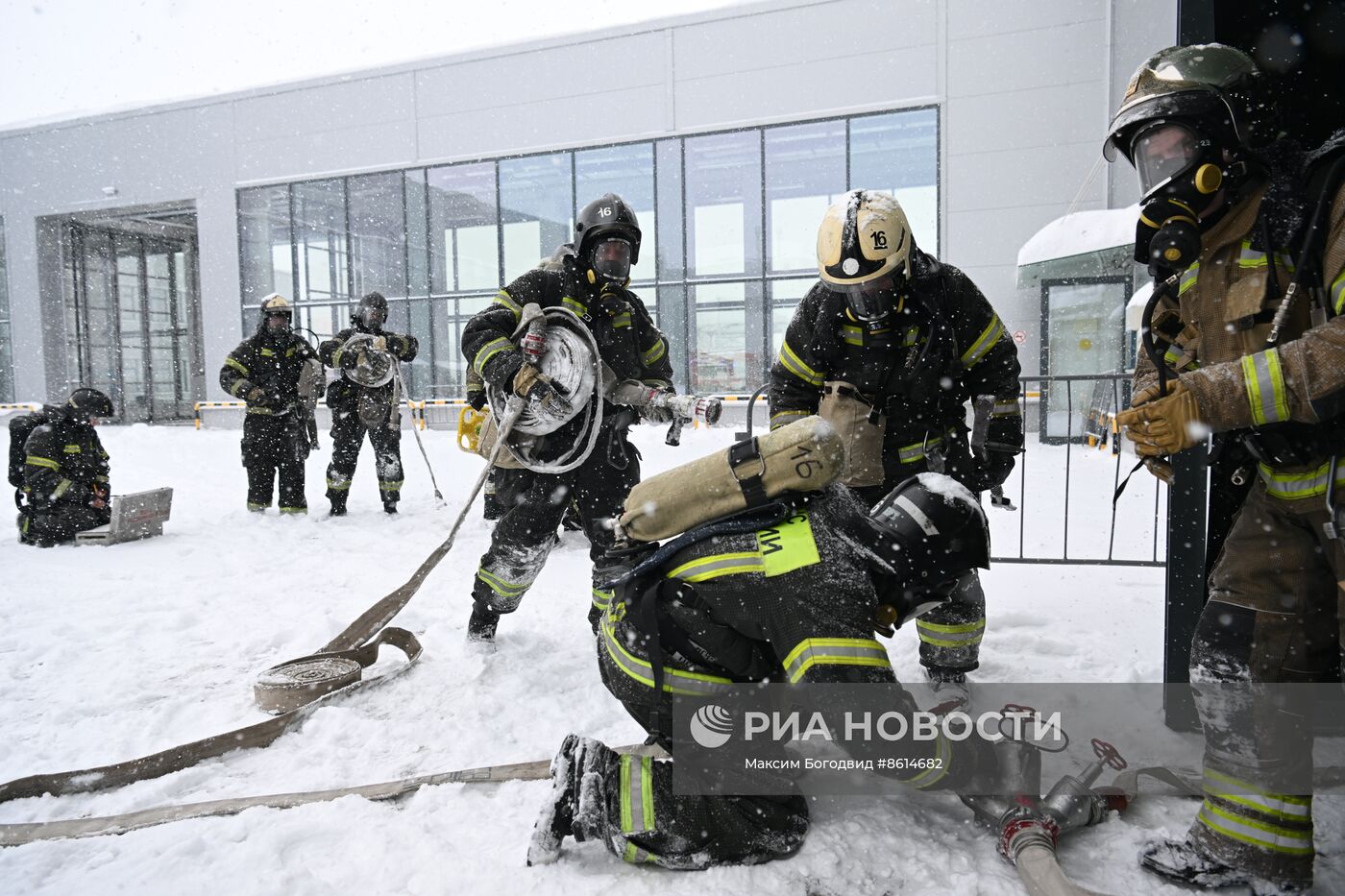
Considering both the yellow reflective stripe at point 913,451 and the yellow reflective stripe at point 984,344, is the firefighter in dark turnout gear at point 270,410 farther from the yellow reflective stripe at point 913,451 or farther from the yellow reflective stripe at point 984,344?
the yellow reflective stripe at point 984,344

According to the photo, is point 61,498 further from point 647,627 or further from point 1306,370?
point 1306,370

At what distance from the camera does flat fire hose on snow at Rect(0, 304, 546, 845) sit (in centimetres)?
267

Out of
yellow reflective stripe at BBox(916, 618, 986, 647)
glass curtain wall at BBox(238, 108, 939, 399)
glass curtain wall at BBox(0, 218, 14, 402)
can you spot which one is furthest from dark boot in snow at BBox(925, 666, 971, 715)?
glass curtain wall at BBox(0, 218, 14, 402)

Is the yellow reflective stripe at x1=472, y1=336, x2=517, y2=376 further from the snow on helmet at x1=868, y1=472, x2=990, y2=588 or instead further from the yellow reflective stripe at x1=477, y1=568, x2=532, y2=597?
the snow on helmet at x1=868, y1=472, x2=990, y2=588

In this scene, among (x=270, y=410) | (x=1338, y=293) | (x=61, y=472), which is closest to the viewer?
(x=1338, y=293)

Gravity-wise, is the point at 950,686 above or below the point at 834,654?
below

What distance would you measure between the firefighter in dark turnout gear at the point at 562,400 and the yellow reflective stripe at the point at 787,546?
1.82 metres

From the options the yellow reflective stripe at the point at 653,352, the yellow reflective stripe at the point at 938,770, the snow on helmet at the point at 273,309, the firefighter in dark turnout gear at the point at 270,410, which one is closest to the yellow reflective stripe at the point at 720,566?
the yellow reflective stripe at the point at 938,770

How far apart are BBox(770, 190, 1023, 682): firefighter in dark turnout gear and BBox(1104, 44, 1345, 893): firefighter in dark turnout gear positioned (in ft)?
2.95

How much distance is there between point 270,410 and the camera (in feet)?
26.2

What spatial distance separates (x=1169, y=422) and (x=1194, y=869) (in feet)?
3.87

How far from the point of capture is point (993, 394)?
3.18 m

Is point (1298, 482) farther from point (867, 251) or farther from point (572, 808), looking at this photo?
point (572, 808)

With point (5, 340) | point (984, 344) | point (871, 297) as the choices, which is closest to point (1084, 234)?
point (984, 344)
